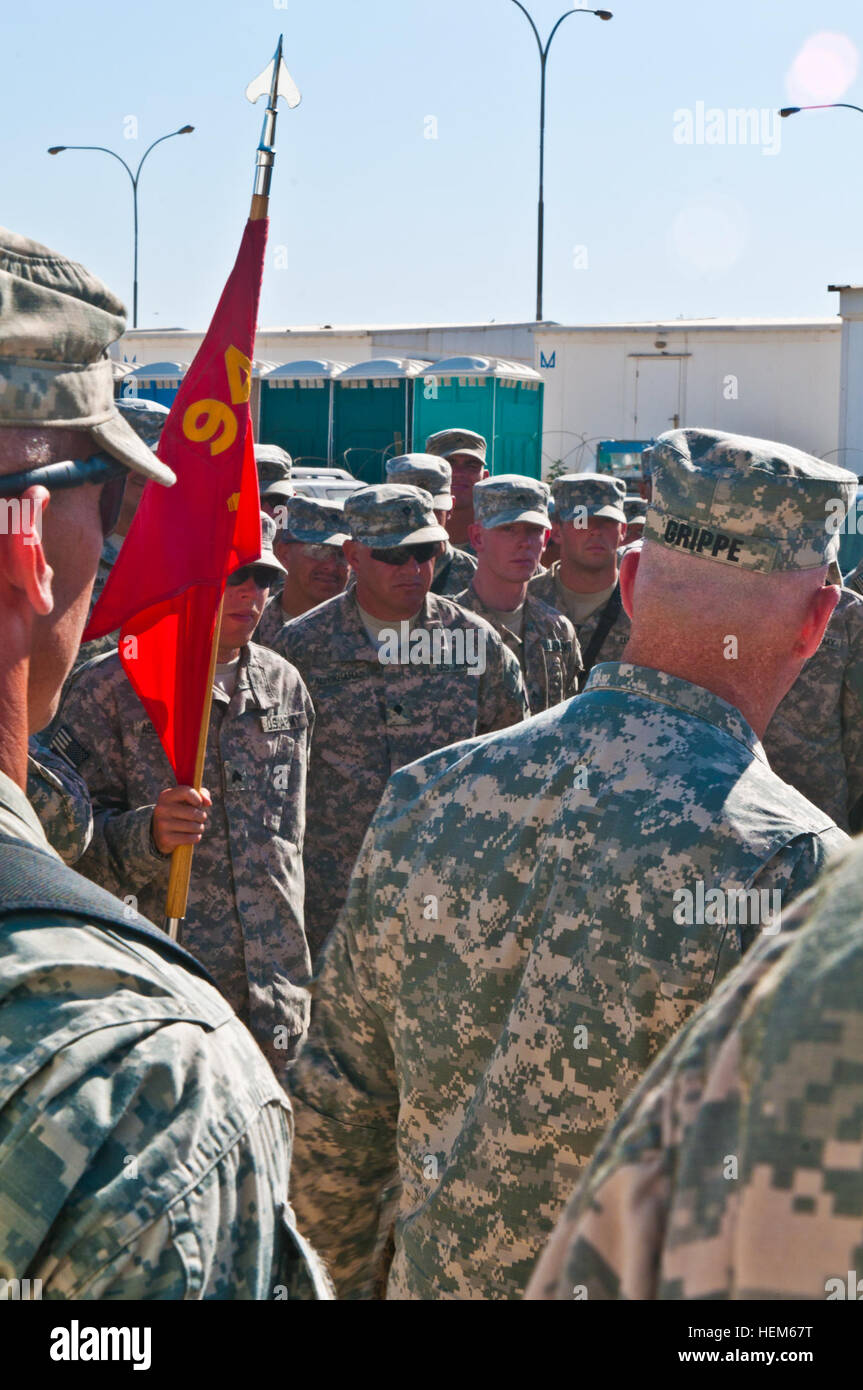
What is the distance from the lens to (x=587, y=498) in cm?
714

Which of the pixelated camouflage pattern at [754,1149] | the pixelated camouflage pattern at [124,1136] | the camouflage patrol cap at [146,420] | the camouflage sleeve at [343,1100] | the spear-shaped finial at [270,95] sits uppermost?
the spear-shaped finial at [270,95]

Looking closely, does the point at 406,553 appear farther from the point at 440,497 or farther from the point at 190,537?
the point at 440,497

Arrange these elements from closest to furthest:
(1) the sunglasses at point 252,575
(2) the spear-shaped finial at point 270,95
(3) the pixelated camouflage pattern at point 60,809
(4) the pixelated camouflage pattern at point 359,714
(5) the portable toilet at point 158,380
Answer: (3) the pixelated camouflage pattern at point 60,809
(2) the spear-shaped finial at point 270,95
(1) the sunglasses at point 252,575
(4) the pixelated camouflage pattern at point 359,714
(5) the portable toilet at point 158,380

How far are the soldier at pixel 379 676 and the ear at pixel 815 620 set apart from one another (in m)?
2.79

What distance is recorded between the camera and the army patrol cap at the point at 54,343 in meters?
1.41

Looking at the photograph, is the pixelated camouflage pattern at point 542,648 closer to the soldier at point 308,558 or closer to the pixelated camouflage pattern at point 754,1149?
the soldier at point 308,558

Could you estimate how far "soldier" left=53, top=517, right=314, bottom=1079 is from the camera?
12.7 feet

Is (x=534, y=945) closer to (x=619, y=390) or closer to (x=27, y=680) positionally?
(x=27, y=680)

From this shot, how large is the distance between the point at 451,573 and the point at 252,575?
2.84 meters

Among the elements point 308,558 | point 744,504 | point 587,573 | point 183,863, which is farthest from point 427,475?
point 744,504

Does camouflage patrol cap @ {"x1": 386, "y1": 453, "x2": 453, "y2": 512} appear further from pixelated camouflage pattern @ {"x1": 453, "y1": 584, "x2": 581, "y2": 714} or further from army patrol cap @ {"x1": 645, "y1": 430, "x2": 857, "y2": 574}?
army patrol cap @ {"x1": 645, "y1": 430, "x2": 857, "y2": 574}

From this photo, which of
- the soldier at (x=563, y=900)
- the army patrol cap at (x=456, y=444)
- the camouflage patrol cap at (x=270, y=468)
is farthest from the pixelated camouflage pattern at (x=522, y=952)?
the army patrol cap at (x=456, y=444)

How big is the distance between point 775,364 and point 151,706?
23.1m

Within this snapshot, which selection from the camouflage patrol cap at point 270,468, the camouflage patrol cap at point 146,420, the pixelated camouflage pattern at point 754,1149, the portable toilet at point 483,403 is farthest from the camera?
the portable toilet at point 483,403
